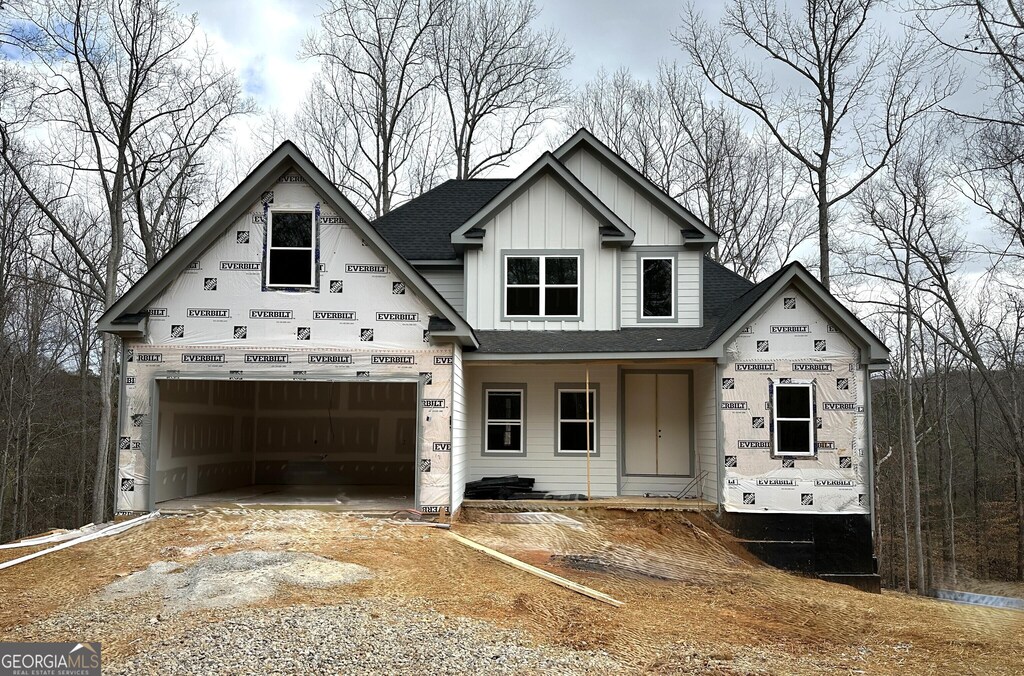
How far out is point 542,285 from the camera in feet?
54.0

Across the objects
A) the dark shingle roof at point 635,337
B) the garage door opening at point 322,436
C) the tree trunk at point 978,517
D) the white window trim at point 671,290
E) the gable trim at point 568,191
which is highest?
the gable trim at point 568,191

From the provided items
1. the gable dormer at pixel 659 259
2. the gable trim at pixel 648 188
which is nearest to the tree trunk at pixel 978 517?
the gable dormer at pixel 659 259

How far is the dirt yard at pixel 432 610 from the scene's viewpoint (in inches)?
298

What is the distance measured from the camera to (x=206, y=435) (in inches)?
651

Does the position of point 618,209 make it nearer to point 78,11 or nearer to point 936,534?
point 78,11

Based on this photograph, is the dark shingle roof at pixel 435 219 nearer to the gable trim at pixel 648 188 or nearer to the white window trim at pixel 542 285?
the white window trim at pixel 542 285

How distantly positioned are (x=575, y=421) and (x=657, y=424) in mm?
1739

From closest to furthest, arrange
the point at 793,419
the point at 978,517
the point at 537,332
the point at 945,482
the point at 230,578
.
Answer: the point at 230,578, the point at 793,419, the point at 537,332, the point at 945,482, the point at 978,517

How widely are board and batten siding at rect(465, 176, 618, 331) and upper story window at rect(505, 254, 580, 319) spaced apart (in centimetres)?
15

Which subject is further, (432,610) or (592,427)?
(592,427)

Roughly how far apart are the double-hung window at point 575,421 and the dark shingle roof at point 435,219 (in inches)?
155

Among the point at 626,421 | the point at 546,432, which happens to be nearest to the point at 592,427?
the point at 626,421

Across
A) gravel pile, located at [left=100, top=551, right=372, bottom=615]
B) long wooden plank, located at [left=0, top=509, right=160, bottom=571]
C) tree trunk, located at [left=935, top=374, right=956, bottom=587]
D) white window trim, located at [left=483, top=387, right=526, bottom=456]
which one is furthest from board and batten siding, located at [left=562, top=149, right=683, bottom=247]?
tree trunk, located at [left=935, top=374, right=956, bottom=587]

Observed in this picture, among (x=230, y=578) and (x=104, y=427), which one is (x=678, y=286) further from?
(x=104, y=427)
